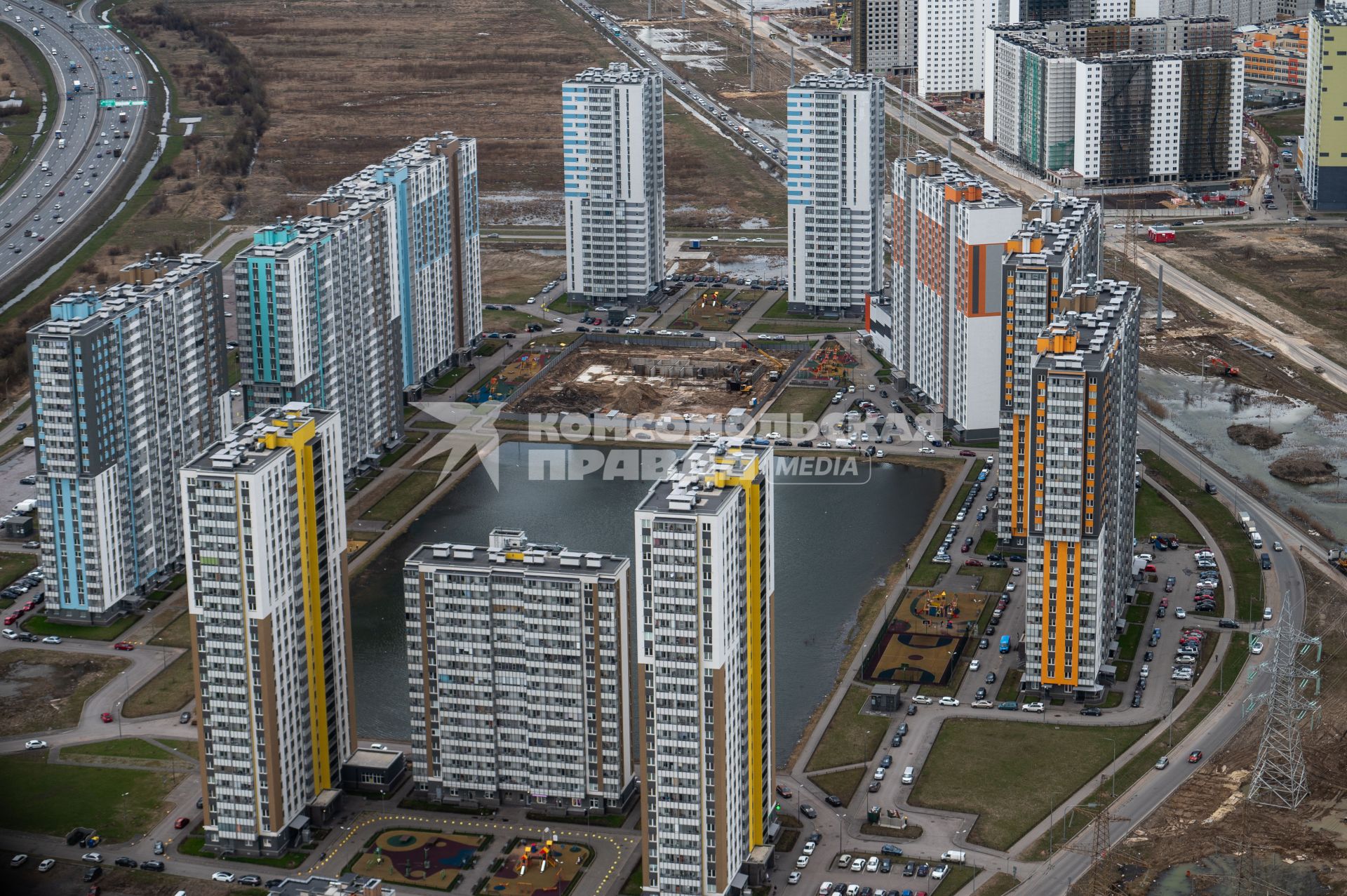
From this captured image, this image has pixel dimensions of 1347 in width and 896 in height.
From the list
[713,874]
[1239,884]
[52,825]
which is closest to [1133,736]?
[1239,884]

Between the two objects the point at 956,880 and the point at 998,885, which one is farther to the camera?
the point at 956,880

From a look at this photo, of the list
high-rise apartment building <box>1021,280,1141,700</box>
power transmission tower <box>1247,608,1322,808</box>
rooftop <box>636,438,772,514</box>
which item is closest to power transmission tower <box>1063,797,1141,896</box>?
power transmission tower <box>1247,608,1322,808</box>

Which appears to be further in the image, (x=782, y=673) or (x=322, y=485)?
(x=782, y=673)

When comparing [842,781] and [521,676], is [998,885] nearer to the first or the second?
[842,781]

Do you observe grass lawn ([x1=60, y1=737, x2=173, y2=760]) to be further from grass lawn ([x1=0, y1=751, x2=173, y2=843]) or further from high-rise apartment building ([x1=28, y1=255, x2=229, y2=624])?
high-rise apartment building ([x1=28, y1=255, x2=229, y2=624])

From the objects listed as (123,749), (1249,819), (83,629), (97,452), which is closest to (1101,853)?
(1249,819)

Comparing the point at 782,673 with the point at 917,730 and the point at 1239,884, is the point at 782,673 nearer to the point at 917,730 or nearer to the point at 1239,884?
the point at 917,730

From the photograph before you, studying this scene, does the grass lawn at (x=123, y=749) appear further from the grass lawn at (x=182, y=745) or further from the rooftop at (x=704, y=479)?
the rooftop at (x=704, y=479)
